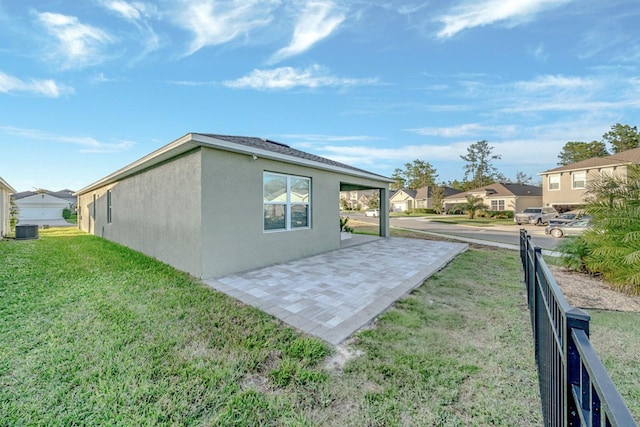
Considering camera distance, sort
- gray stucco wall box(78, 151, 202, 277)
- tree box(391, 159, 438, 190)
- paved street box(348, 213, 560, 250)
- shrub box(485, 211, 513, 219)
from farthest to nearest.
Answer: tree box(391, 159, 438, 190) < shrub box(485, 211, 513, 219) < paved street box(348, 213, 560, 250) < gray stucco wall box(78, 151, 202, 277)

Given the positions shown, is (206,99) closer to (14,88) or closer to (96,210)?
(14,88)

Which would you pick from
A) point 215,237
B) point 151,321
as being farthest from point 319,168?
point 151,321

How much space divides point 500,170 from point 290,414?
6100cm

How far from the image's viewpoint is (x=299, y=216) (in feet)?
26.0

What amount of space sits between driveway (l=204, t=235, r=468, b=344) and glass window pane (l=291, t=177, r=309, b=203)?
178cm

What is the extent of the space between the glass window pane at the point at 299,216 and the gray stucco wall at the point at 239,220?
229 mm

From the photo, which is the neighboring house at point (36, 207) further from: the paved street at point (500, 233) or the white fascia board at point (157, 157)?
the paved street at point (500, 233)

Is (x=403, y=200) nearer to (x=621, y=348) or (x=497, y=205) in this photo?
(x=497, y=205)

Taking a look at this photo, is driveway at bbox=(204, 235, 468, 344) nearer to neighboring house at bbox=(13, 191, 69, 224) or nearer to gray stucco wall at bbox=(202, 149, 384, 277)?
gray stucco wall at bbox=(202, 149, 384, 277)

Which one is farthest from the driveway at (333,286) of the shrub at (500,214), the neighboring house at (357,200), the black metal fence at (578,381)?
the neighboring house at (357,200)

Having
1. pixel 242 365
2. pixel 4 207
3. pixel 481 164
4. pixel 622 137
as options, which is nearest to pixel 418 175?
pixel 481 164

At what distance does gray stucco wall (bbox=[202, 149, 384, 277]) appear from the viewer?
5.80 m

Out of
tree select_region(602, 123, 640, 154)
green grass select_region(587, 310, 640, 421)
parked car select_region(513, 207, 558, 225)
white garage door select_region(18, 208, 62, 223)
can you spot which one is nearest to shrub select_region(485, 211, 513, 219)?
parked car select_region(513, 207, 558, 225)

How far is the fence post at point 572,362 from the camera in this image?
121 centimetres
